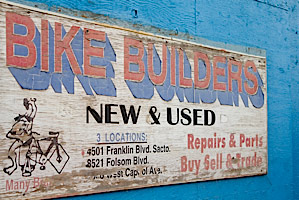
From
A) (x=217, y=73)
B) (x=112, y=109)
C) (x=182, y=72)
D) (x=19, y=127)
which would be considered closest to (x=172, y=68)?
(x=182, y=72)

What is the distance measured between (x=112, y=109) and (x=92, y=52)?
520 mm

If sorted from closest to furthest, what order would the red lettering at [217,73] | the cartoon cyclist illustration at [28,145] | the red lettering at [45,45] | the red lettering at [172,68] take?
the cartoon cyclist illustration at [28,145]
the red lettering at [45,45]
the red lettering at [172,68]
the red lettering at [217,73]

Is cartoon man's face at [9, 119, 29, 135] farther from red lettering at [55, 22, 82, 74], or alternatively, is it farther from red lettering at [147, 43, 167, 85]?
red lettering at [147, 43, 167, 85]

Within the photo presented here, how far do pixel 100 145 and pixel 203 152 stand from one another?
Result: 52.5 inches

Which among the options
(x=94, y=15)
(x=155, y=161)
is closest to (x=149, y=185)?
(x=155, y=161)

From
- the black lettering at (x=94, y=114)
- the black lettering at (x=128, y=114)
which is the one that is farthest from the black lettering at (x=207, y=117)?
the black lettering at (x=94, y=114)

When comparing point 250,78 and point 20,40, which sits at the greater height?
point 20,40

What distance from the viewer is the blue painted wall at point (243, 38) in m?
4.25

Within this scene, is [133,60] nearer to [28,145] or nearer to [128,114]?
[128,114]

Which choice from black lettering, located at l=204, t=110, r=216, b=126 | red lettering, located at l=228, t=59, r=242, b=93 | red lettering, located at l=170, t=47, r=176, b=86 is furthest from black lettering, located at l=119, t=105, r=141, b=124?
red lettering, located at l=228, t=59, r=242, b=93

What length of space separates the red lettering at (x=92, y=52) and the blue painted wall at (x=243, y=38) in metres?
0.15

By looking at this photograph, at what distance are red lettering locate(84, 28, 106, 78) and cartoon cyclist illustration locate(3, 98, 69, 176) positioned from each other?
598mm

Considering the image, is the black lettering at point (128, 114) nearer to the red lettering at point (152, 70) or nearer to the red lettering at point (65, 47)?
the red lettering at point (152, 70)

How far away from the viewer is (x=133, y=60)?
4262 millimetres
